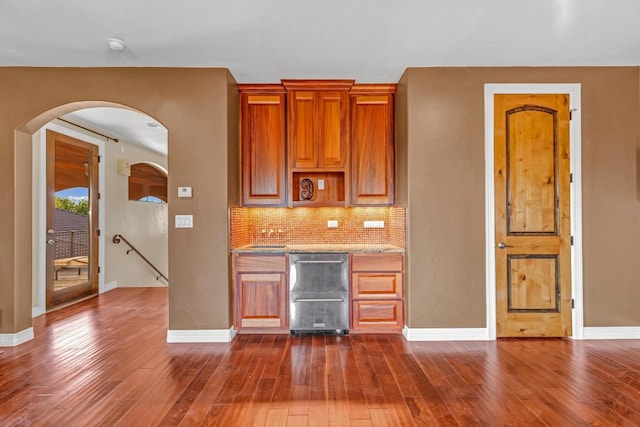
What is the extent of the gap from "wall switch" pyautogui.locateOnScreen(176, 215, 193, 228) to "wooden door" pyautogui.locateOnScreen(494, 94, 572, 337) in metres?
3.07

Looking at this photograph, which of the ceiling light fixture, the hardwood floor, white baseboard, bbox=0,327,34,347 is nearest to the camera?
the hardwood floor

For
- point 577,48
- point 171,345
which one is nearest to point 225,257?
point 171,345

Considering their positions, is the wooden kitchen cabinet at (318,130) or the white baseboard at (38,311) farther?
the white baseboard at (38,311)

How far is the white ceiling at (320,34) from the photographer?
8.20 feet

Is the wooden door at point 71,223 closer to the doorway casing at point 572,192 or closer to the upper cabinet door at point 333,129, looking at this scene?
the upper cabinet door at point 333,129

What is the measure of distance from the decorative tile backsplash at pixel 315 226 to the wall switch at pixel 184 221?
2.87 feet

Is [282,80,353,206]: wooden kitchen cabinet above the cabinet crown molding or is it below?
below

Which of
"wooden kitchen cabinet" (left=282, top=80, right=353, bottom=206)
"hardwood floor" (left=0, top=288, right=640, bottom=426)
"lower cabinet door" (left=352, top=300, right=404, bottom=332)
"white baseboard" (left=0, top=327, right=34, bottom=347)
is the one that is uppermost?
"wooden kitchen cabinet" (left=282, top=80, right=353, bottom=206)

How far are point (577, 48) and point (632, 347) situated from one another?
2786 millimetres

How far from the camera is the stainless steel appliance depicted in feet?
11.9

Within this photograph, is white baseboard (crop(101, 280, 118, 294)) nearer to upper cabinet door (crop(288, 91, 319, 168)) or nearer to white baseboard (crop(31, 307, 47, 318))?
white baseboard (crop(31, 307, 47, 318))

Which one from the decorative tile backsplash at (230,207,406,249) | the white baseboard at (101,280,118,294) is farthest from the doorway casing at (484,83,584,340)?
the white baseboard at (101,280,118,294)

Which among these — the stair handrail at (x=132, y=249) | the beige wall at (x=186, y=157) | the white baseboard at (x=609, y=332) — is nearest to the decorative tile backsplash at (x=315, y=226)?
the beige wall at (x=186, y=157)

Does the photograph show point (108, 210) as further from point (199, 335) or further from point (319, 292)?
point (319, 292)
